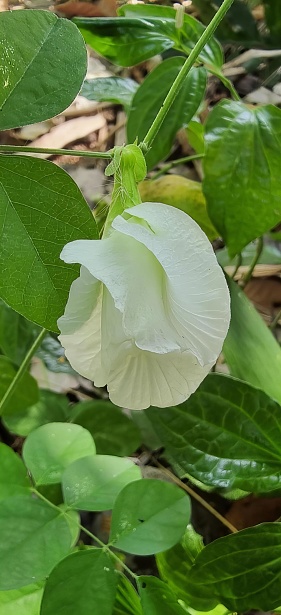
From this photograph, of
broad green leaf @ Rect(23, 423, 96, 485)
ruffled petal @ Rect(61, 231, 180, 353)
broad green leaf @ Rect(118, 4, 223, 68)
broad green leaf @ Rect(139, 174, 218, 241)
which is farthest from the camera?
broad green leaf @ Rect(139, 174, 218, 241)

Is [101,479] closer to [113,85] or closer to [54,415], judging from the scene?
[54,415]

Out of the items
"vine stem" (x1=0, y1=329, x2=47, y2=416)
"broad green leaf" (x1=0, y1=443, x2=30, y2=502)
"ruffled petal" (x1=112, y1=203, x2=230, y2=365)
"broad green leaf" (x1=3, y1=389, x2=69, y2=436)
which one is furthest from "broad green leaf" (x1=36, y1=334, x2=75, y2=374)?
"ruffled petal" (x1=112, y1=203, x2=230, y2=365)

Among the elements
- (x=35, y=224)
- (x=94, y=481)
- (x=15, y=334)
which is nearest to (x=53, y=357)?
(x=15, y=334)

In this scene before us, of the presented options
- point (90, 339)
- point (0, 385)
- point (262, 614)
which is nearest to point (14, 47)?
point (90, 339)

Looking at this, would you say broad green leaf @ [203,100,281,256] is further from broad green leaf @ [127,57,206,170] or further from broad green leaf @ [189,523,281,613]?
broad green leaf @ [189,523,281,613]

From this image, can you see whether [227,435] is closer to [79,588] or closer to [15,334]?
[79,588]
